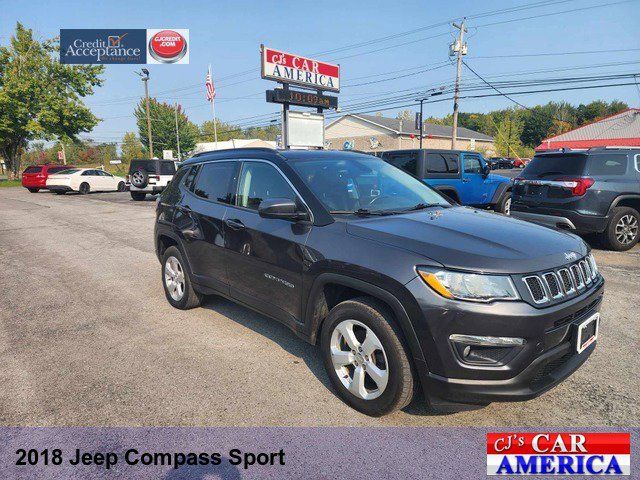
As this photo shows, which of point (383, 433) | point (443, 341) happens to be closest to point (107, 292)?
point (383, 433)

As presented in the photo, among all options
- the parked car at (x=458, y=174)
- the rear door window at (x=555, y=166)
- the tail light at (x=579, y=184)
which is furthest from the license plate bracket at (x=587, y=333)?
the parked car at (x=458, y=174)

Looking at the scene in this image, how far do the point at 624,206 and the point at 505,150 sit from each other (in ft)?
195

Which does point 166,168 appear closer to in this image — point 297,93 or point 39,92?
point 297,93

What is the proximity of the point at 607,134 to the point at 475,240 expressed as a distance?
48.6 metres

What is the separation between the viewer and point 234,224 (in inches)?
147

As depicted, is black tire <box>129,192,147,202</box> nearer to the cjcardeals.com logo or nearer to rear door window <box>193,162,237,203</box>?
rear door window <box>193,162,237,203</box>

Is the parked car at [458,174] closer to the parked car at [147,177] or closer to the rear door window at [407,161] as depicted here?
the rear door window at [407,161]

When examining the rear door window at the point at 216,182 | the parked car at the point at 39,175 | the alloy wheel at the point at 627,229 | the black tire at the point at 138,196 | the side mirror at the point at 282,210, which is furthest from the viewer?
the parked car at the point at 39,175

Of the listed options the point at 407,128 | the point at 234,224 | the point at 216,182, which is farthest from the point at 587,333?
the point at 407,128

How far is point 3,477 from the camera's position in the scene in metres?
2.24

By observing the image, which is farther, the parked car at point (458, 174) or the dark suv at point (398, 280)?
the parked car at point (458, 174)

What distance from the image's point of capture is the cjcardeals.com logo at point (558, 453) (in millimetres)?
2318

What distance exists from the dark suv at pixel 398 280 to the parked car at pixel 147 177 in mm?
16973

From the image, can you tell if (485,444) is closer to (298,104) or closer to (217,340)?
(217,340)
